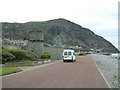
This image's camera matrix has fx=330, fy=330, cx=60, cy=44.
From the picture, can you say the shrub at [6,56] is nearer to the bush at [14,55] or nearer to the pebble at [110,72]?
the bush at [14,55]

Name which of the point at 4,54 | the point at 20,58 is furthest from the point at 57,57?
the point at 4,54

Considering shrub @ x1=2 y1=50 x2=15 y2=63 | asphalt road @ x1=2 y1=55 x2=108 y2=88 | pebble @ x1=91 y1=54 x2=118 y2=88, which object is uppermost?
shrub @ x1=2 y1=50 x2=15 y2=63

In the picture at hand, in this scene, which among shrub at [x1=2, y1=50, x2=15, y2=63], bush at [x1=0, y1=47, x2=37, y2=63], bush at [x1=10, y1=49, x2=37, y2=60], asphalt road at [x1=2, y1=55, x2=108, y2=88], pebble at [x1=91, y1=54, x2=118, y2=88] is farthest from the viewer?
bush at [x1=10, y1=49, x2=37, y2=60]

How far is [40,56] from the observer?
56.6m

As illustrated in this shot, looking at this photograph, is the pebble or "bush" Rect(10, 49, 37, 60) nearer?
the pebble

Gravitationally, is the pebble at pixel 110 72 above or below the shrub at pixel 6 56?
below

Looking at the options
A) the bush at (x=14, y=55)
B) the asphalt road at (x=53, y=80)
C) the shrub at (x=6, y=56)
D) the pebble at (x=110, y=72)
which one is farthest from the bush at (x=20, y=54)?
the asphalt road at (x=53, y=80)

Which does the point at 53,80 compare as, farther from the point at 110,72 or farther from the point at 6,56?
the point at 6,56

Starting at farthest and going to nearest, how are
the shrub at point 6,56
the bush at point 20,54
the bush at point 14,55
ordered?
1. the bush at point 20,54
2. the bush at point 14,55
3. the shrub at point 6,56

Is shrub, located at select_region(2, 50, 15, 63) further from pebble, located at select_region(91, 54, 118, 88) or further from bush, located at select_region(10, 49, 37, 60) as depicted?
pebble, located at select_region(91, 54, 118, 88)

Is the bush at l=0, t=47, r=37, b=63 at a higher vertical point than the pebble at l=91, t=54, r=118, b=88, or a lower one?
higher

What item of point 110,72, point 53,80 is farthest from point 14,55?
point 53,80

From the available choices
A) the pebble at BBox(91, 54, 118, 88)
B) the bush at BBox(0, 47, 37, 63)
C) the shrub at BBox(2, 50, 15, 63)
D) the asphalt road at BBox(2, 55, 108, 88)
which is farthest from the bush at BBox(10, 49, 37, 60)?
the asphalt road at BBox(2, 55, 108, 88)

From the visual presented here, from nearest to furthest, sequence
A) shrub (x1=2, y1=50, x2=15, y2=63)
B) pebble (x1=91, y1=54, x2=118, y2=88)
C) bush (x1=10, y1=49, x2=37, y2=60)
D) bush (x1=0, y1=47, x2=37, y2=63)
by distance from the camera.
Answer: pebble (x1=91, y1=54, x2=118, y2=88)
shrub (x1=2, y1=50, x2=15, y2=63)
bush (x1=0, y1=47, x2=37, y2=63)
bush (x1=10, y1=49, x2=37, y2=60)
